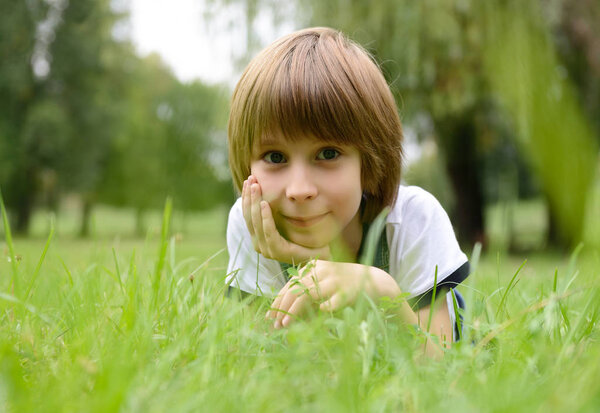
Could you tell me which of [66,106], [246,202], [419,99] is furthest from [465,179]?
[66,106]

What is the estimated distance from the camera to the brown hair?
164 centimetres

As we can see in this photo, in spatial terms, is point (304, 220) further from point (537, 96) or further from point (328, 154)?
point (537, 96)

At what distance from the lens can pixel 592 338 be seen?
46.4 inches

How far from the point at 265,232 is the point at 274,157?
249 mm

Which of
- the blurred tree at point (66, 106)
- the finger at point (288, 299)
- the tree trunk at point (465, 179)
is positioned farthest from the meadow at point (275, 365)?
the blurred tree at point (66, 106)

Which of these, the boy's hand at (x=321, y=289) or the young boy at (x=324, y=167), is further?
the young boy at (x=324, y=167)

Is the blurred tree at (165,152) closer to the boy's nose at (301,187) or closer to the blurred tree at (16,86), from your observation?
the blurred tree at (16,86)

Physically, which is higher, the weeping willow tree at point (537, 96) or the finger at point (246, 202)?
the weeping willow tree at point (537, 96)

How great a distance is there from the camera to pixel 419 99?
28.7 feet

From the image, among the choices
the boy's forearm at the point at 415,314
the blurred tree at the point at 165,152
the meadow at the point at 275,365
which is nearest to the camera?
the meadow at the point at 275,365

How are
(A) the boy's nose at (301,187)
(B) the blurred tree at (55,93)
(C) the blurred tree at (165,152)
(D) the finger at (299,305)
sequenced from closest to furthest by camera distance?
(D) the finger at (299,305)
(A) the boy's nose at (301,187)
(B) the blurred tree at (55,93)
(C) the blurred tree at (165,152)

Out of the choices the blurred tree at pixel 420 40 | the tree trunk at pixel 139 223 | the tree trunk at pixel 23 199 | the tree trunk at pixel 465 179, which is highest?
the blurred tree at pixel 420 40

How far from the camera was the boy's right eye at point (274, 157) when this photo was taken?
1.68 m

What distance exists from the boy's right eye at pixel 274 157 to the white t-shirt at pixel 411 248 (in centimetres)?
29
